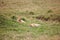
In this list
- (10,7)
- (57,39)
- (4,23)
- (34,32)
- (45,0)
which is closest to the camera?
(57,39)

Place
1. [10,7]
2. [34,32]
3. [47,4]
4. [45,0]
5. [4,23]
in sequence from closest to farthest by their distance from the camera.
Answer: [34,32] < [4,23] < [10,7] < [47,4] < [45,0]

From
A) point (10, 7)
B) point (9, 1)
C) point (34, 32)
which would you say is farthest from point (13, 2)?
point (34, 32)

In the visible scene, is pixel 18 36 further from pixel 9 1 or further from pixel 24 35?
pixel 9 1

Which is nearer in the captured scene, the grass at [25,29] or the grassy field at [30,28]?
the grassy field at [30,28]

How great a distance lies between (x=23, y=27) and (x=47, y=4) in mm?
7877

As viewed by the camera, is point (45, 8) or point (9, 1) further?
point (9, 1)

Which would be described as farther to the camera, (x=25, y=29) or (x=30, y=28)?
(x=30, y=28)

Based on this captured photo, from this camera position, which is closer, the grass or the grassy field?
the grassy field

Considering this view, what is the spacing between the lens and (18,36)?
30.5 feet

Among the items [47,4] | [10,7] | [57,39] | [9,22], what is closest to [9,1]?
[10,7]

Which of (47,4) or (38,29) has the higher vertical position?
(38,29)

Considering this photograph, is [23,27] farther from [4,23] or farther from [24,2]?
[24,2]

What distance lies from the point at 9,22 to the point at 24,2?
25.5ft

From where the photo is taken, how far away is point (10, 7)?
16484mm
